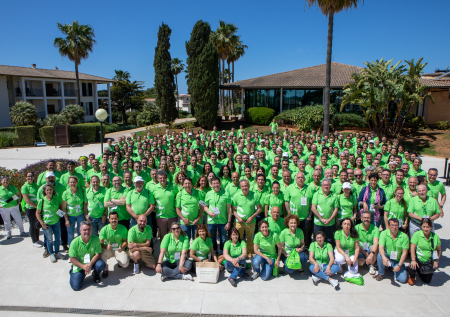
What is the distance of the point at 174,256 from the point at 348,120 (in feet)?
69.8

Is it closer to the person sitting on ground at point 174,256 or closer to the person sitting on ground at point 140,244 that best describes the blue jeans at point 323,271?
the person sitting on ground at point 174,256

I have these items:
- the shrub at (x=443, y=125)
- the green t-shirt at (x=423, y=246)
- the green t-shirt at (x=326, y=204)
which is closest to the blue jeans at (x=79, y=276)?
the green t-shirt at (x=326, y=204)

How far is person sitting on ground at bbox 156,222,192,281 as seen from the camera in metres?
5.67

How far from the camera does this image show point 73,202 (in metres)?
6.39

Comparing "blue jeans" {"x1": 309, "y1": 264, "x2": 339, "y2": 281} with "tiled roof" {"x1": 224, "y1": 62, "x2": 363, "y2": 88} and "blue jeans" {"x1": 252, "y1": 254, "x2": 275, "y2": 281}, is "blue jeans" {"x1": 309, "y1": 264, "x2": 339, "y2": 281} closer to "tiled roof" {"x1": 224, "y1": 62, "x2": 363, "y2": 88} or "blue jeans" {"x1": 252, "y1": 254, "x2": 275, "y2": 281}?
"blue jeans" {"x1": 252, "y1": 254, "x2": 275, "y2": 281}

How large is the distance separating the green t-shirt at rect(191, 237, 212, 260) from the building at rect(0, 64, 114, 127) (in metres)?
34.0

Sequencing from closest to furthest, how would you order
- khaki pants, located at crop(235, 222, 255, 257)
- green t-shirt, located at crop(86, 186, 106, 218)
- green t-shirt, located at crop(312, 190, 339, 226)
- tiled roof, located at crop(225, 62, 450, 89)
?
green t-shirt, located at crop(312, 190, 339, 226), khaki pants, located at crop(235, 222, 255, 257), green t-shirt, located at crop(86, 186, 106, 218), tiled roof, located at crop(225, 62, 450, 89)

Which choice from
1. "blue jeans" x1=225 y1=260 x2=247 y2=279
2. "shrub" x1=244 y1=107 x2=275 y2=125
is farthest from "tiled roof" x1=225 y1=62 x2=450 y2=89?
"blue jeans" x1=225 y1=260 x2=247 y2=279

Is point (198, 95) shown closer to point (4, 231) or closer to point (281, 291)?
point (4, 231)

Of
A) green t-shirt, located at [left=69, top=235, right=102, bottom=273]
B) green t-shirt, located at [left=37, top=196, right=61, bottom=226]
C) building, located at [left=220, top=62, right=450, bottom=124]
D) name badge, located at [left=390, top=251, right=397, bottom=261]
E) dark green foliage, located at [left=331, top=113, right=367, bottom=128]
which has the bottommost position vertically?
name badge, located at [left=390, top=251, right=397, bottom=261]

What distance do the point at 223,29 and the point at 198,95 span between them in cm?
1533

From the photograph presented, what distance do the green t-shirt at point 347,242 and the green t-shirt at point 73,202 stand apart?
512cm

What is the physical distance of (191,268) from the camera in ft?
19.2

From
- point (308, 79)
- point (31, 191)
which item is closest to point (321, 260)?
point (31, 191)
